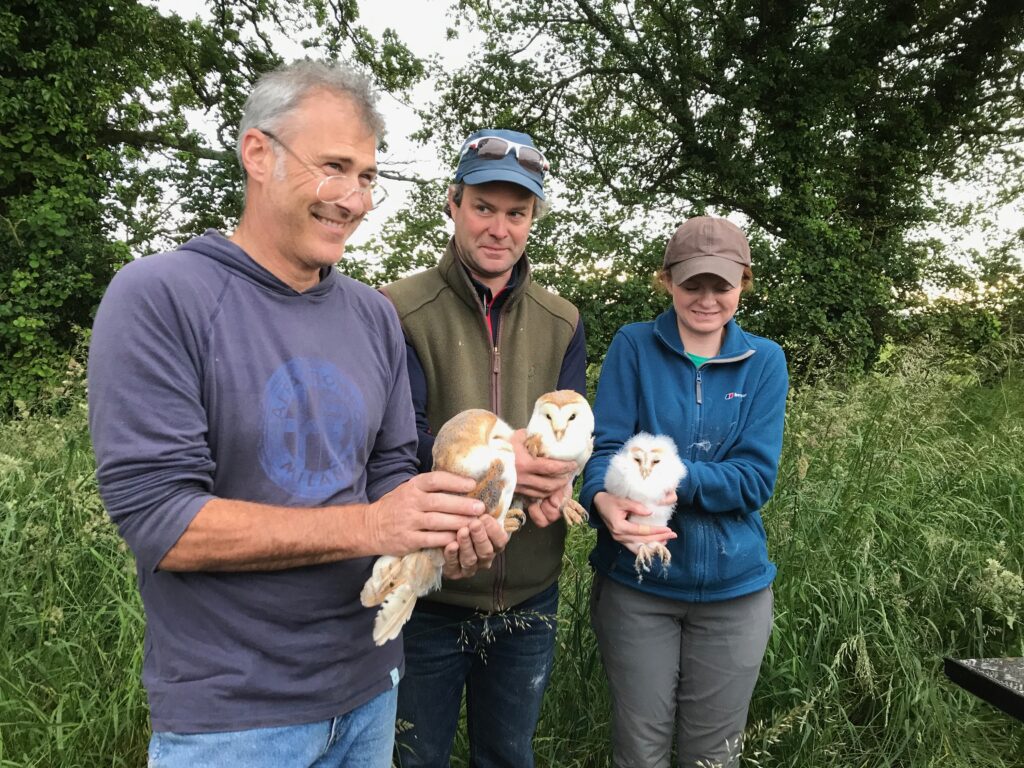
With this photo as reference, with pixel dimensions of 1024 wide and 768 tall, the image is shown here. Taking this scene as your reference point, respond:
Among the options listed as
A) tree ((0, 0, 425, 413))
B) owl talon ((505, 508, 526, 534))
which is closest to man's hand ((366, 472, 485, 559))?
owl talon ((505, 508, 526, 534))

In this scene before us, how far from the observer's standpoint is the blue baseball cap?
2.24 m

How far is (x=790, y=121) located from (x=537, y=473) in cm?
1145

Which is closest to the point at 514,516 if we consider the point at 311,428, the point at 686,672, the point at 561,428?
the point at 561,428

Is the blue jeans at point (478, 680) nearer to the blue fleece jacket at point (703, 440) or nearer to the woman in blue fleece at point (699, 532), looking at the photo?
the woman in blue fleece at point (699, 532)

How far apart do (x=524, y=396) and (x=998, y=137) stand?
1347 centimetres

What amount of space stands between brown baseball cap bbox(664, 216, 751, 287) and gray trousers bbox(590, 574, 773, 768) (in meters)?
1.17

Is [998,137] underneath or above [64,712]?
above

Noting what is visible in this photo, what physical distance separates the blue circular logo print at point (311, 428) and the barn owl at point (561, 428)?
548mm

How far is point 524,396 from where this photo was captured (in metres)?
2.40

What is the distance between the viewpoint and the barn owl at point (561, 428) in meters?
1.94

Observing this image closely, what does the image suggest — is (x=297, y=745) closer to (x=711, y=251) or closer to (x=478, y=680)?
(x=478, y=680)

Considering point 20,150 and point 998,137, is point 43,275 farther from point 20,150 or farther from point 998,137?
point 998,137

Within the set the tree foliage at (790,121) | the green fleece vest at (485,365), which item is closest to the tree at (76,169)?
the tree foliage at (790,121)

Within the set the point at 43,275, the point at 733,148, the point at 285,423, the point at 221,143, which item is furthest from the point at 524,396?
the point at 221,143
